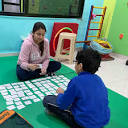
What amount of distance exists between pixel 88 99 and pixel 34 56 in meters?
1.22

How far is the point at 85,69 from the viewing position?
1.17m

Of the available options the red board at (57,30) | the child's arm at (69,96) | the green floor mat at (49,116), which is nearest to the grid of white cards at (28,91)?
the green floor mat at (49,116)

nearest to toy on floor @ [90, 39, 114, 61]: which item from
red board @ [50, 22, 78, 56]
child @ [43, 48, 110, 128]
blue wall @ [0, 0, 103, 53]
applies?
red board @ [50, 22, 78, 56]

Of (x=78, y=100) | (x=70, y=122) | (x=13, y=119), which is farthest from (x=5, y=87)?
(x=78, y=100)

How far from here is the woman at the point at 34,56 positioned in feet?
6.48

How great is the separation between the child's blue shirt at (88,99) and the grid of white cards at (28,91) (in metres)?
0.66

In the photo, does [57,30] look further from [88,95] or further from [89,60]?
[88,95]

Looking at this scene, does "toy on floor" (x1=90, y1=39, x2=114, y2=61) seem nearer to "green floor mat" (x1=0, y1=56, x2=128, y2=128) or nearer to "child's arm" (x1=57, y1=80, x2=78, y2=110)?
"green floor mat" (x1=0, y1=56, x2=128, y2=128)

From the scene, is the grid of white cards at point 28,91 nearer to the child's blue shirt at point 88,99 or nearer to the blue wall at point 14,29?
the child's blue shirt at point 88,99

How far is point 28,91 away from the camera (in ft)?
6.17

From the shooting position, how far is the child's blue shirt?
1100 millimetres

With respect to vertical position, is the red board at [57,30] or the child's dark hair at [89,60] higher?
the child's dark hair at [89,60]

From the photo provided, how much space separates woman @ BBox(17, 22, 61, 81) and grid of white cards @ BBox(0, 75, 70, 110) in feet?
0.38

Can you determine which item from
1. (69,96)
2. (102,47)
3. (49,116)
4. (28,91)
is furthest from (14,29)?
(69,96)
